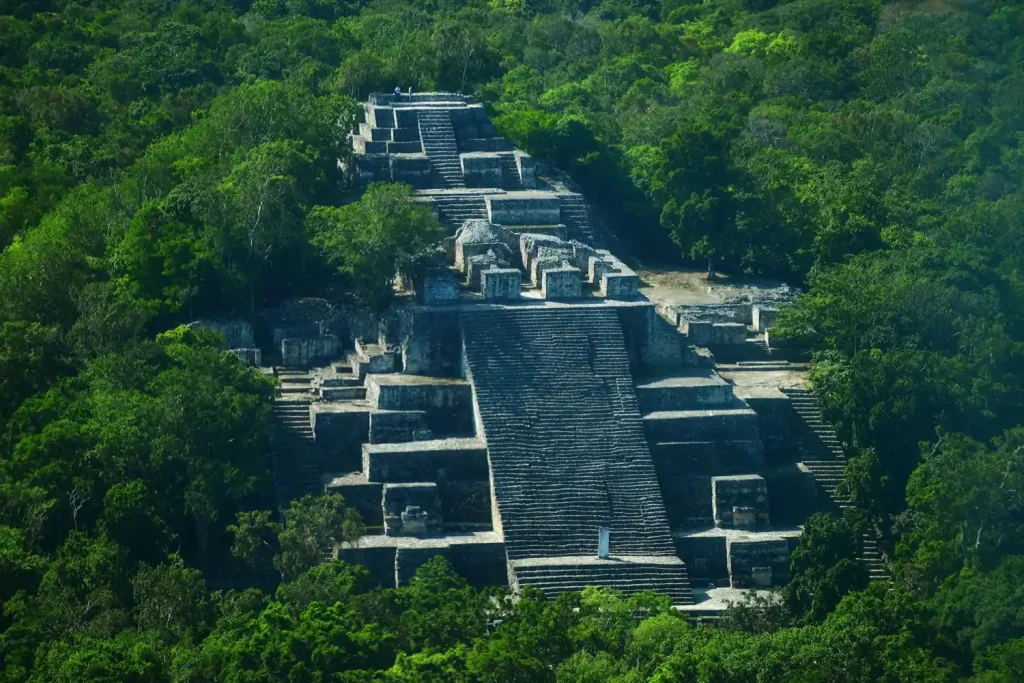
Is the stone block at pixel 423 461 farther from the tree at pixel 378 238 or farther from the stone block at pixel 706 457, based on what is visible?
the tree at pixel 378 238

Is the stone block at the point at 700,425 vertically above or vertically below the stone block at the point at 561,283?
below

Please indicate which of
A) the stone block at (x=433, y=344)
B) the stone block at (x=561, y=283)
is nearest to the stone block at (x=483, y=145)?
the stone block at (x=561, y=283)

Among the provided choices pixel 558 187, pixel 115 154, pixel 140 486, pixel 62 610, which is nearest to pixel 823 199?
pixel 558 187

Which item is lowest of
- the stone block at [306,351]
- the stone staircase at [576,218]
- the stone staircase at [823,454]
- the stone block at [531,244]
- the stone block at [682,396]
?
the stone staircase at [823,454]

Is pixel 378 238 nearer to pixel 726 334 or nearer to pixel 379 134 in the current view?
pixel 379 134

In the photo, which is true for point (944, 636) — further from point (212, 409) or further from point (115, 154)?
point (115, 154)

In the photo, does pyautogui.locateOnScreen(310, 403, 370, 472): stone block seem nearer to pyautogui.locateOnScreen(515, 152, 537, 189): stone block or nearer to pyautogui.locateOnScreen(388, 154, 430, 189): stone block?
pyautogui.locateOnScreen(388, 154, 430, 189): stone block
